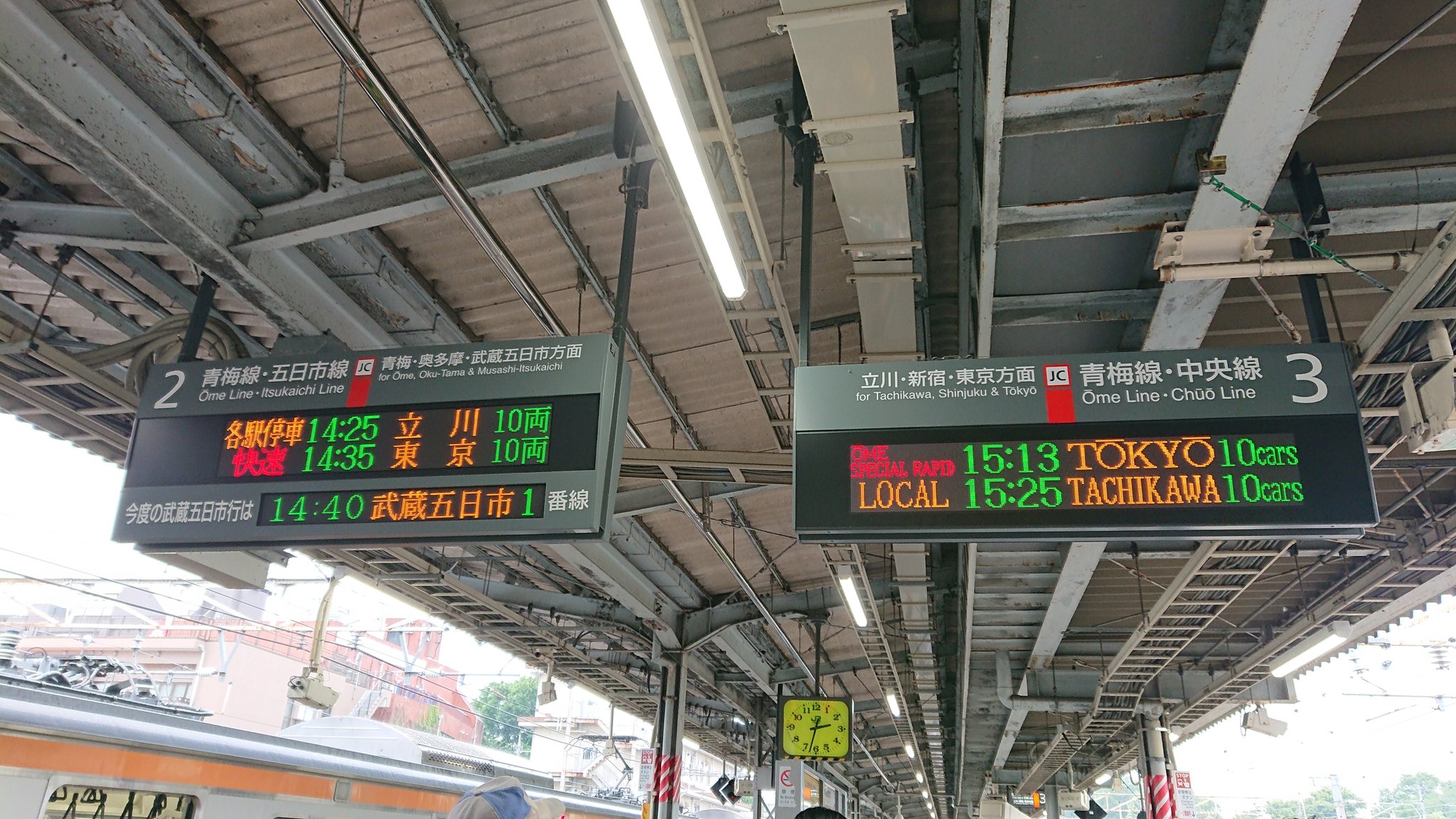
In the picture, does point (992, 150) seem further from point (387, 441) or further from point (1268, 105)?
point (387, 441)

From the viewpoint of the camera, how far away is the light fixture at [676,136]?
2996 millimetres

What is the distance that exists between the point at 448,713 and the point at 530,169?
39086 mm

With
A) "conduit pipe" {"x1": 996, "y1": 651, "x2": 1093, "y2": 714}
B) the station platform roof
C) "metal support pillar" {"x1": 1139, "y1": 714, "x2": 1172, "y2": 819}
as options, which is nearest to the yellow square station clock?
"conduit pipe" {"x1": 996, "y1": 651, "x2": 1093, "y2": 714}

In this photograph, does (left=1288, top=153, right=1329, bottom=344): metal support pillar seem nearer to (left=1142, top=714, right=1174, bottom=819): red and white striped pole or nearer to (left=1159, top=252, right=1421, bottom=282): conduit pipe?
(left=1159, top=252, right=1421, bottom=282): conduit pipe

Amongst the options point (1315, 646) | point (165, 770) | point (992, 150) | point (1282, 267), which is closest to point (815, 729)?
point (1315, 646)

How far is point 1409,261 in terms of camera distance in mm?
4305

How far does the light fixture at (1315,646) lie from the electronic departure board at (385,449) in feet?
29.0

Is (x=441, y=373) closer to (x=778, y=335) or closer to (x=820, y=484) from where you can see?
(x=820, y=484)

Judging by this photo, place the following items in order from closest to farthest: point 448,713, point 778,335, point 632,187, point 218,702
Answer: point 632,187
point 778,335
point 218,702
point 448,713

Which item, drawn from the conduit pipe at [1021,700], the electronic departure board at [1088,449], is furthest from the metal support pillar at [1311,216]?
the conduit pipe at [1021,700]

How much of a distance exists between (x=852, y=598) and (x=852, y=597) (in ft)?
0.09

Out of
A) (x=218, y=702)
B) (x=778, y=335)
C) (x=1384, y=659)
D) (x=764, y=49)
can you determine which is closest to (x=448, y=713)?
(x=218, y=702)

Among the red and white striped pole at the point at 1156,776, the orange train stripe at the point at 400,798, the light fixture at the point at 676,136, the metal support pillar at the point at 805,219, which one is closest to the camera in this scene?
the light fixture at the point at 676,136

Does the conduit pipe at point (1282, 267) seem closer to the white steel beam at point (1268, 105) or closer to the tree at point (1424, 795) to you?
the white steel beam at point (1268, 105)
